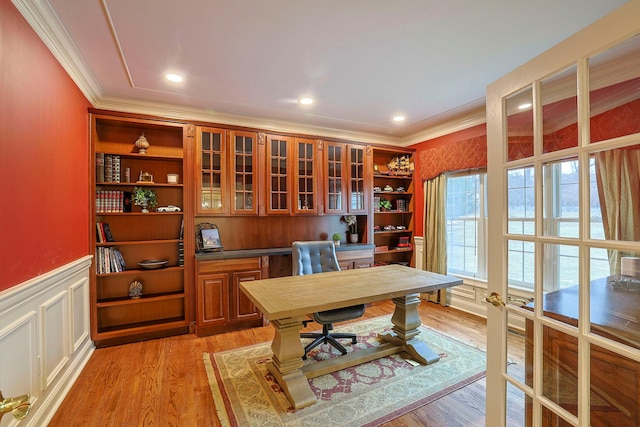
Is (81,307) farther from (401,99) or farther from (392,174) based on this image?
(392,174)

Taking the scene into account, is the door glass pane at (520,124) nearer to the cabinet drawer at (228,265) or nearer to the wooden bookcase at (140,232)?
the cabinet drawer at (228,265)

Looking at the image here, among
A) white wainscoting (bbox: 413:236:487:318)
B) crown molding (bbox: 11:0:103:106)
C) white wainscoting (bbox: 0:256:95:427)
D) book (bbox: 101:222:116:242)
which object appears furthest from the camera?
white wainscoting (bbox: 413:236:487:318)

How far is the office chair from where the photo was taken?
2.48 metres

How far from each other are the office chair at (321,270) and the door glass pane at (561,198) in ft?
5.68

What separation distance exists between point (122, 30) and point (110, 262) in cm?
224

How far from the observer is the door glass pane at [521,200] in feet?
3.88

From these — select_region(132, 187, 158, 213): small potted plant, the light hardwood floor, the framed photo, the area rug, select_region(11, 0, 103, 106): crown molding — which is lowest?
the light hardwood floor

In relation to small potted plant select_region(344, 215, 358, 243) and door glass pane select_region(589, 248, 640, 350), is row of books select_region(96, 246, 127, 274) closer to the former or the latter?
small potted plant select_region(344, 215, 358, 243)

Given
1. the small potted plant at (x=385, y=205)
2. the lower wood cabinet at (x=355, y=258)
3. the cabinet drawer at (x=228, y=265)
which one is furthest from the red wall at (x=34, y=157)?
the small potted plant at (x=385, y=205)

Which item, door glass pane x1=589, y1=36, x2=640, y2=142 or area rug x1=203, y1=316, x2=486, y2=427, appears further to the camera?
area rug x1=203, y1=316, x2=486, y2=427

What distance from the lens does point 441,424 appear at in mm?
1803

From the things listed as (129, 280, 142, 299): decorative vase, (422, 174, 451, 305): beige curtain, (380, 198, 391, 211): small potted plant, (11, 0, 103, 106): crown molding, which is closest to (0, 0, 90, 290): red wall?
(11, 0, 103, 106): crown molding

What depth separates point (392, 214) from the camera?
4.92 metres

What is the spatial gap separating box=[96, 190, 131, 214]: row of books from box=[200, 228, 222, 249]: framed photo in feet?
2.79
